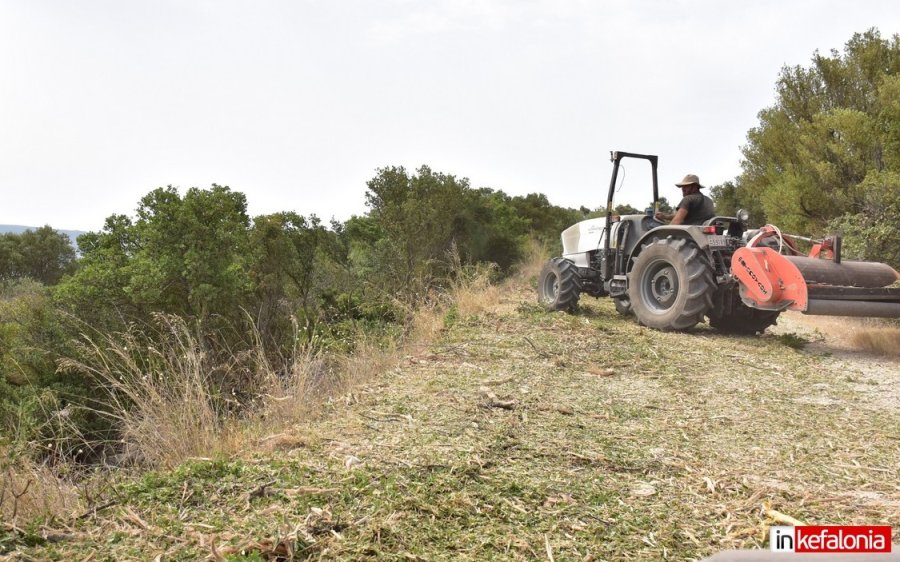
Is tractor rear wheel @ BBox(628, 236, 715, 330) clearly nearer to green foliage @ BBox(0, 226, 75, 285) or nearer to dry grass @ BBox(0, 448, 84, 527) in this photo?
dry grass @ BBox(0, 448, 84, 527)

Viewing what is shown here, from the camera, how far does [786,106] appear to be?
19094 millimetres

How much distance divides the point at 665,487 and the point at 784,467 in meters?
0.83

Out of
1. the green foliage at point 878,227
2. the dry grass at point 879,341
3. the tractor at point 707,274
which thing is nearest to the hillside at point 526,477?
the tractor at point 707,274

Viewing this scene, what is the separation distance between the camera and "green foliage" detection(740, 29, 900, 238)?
1516 centimetres

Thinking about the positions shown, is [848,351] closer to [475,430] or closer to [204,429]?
[475,430]

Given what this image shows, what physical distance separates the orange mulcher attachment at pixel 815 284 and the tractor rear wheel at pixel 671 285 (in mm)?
533

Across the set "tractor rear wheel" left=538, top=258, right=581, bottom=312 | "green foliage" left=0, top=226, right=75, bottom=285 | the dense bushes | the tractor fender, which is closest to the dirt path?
the tractor fender

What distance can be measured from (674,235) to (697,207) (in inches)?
18.4

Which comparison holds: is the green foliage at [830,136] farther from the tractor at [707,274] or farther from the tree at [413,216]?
the tree at [413,216]

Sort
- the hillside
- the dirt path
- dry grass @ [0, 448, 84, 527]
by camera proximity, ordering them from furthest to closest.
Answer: the dirt path, dry grass @ [0, 448, 84, 527], the hillside

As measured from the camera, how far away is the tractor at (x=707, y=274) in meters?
7.15

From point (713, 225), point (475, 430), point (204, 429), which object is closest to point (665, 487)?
point (475, 430)

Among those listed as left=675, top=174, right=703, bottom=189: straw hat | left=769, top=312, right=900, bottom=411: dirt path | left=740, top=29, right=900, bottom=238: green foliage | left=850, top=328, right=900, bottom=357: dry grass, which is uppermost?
left=740, top=29, right=900, bottom=238: green foliage

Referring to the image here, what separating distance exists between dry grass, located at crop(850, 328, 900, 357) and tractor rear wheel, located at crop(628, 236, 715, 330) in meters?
1.79
